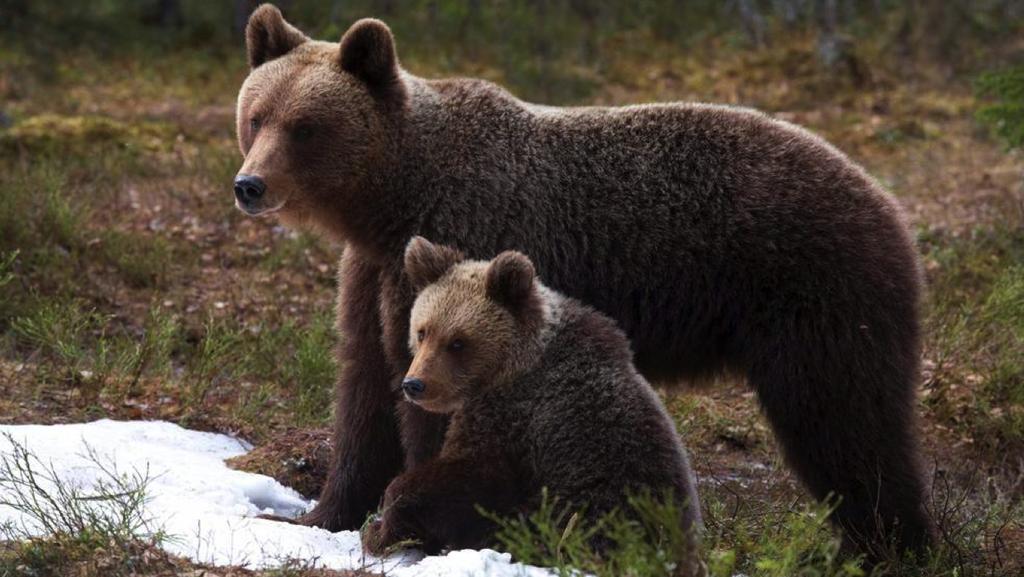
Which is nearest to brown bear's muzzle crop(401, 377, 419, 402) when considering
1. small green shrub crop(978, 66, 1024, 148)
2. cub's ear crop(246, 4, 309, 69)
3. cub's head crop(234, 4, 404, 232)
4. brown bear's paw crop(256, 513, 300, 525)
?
cub's head crop(234, 4, 404, 232)

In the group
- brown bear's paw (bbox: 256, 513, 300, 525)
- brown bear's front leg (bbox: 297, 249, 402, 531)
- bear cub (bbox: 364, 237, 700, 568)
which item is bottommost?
brown bear's paw (bbox: 256, 513, 300, 525)

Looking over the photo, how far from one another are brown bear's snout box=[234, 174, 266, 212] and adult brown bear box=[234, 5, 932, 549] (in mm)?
11

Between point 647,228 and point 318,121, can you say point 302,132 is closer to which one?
point 318,121

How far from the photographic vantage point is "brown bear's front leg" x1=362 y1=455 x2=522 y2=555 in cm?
505

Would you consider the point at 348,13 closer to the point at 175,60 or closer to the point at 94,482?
the point at 175,60

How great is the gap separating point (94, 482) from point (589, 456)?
2657 millimetres

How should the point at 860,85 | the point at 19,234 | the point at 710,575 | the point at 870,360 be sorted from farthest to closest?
1. the point at 860,85
2. the point at 19,234
3. the point at 870,360
4. the point at 710,575

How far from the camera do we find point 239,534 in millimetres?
5477

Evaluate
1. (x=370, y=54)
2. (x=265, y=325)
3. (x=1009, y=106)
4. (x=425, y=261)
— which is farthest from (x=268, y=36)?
(x=1009, y=106)

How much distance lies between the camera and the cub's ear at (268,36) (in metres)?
6.23

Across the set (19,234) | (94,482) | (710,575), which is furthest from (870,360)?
(19,234)

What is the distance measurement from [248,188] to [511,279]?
A: 134cm

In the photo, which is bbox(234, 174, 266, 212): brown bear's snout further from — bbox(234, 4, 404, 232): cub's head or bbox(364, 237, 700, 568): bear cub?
bbox(364, 237, 700, 568): bear cub

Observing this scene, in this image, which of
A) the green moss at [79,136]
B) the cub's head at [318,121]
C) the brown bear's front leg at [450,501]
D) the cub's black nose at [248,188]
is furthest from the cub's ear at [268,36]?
the green moss at [79,136]
